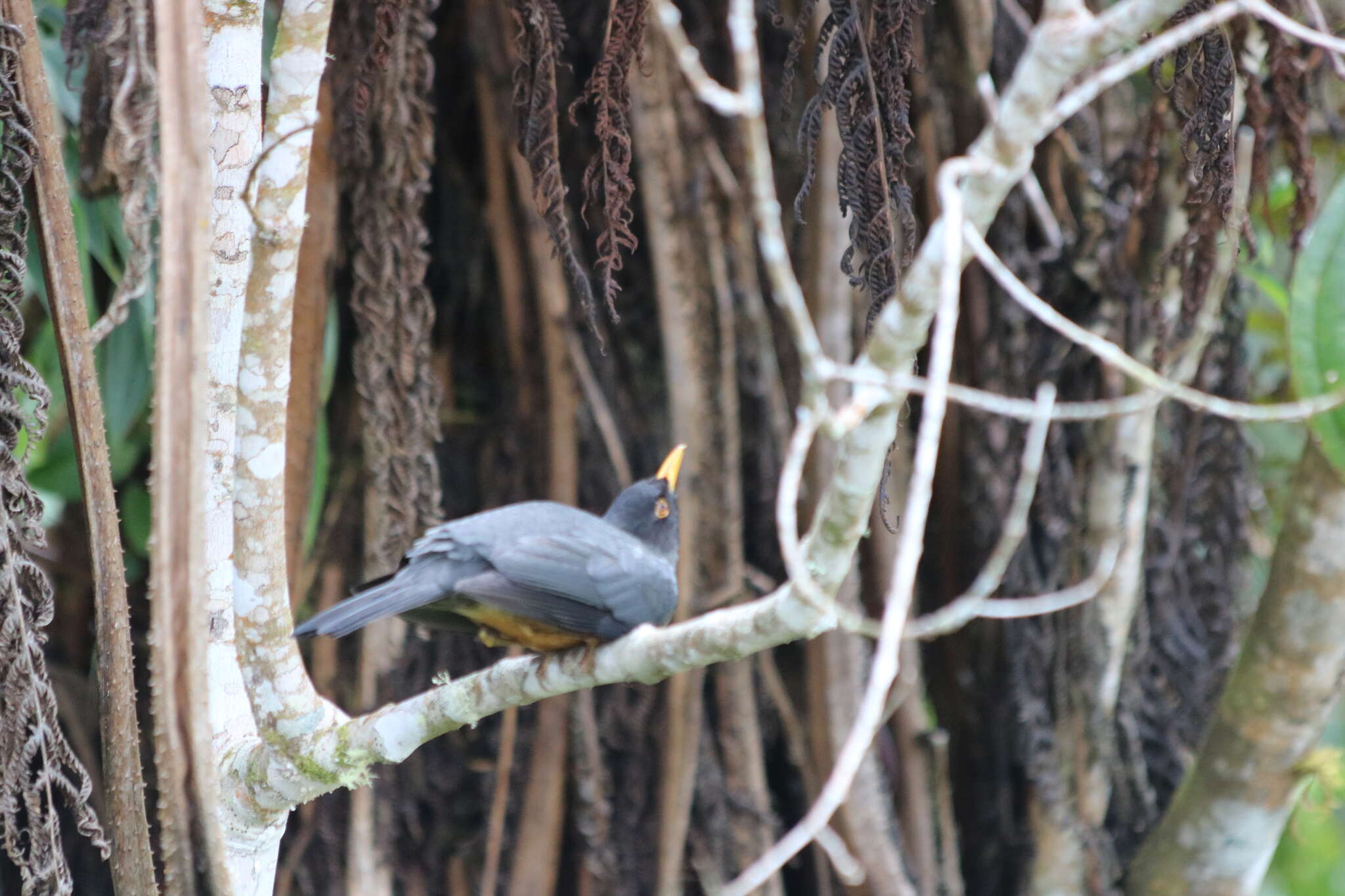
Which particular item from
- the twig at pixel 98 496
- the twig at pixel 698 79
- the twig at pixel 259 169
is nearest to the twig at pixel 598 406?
the twig at pixel 259 169

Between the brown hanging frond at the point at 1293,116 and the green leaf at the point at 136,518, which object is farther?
the green leaf at the point at 136,518

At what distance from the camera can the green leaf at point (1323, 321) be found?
2.40 metres

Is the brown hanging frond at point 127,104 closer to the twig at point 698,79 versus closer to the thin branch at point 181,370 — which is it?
the thin branch at point 181,370

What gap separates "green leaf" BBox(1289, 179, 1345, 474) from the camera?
240 centimetres

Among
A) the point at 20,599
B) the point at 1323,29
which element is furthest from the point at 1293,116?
the point at 20,599

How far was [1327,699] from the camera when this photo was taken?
272cm

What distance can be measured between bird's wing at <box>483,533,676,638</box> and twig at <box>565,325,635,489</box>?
99cm

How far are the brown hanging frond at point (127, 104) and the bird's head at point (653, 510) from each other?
1.08 m

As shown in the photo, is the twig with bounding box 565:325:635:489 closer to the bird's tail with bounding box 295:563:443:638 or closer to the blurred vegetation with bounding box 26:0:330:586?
the blurred vegetation with bounding box 26:0:330:586

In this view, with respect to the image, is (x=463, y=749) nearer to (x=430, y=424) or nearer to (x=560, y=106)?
(x=430, y=424)

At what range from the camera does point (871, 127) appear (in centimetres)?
179

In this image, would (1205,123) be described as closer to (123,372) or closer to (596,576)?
(596,576)

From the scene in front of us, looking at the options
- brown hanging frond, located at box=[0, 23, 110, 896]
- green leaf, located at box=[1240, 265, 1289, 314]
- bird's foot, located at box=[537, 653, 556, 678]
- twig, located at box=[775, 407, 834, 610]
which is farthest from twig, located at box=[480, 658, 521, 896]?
green leaf, located at box=[1240, 265, 1289, 314]

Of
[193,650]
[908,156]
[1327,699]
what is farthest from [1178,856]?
[193,650]
